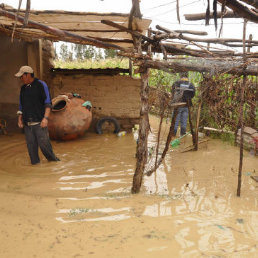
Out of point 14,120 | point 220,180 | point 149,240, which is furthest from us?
point 14,120

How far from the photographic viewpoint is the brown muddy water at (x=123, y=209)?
2406 mm

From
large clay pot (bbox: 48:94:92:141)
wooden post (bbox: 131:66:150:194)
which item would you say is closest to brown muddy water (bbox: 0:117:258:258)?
wooden post (bbox: 131:66:150:194)

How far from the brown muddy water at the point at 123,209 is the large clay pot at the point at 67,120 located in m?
1.29

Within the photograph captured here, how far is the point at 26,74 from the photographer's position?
4312mm

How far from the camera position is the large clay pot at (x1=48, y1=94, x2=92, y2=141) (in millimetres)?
6445

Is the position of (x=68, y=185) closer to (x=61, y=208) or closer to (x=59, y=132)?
(x=61, y=208)

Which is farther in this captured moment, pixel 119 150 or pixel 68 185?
pixel 119 150

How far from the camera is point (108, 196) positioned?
11.4ft

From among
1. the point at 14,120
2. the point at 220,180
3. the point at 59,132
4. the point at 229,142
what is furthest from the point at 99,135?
the point at 220,180

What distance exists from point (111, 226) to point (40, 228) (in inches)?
27.8

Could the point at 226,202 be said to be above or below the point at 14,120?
below

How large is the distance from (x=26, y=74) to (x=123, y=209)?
2682mm

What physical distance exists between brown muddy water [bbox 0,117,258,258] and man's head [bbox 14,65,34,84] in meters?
1.48

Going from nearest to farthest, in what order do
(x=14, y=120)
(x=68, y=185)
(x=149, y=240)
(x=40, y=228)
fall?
(x=149, y=240)
(x=40, y=228)
(x=68, y=185)
(x=14, y=120)
